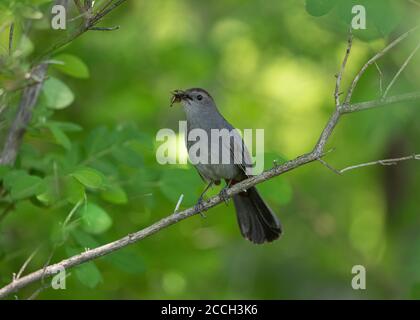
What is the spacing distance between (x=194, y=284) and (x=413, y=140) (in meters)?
3.53

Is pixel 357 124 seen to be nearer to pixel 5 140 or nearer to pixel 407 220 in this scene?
pixel 407 220

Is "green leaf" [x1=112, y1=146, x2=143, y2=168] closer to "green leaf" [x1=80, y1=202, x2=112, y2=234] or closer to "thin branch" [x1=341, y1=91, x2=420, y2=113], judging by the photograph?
"green leaf" [x1=80, y1=202, x2=112, y2=234]

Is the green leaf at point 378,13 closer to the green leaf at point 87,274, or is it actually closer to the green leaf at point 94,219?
the green leaf at point 94,219

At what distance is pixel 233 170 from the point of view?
537 cm

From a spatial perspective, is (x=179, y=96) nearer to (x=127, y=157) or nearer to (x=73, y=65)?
(x=127, y=157)

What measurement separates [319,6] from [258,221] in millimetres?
2190

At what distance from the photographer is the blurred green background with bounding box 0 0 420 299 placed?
13.6ft

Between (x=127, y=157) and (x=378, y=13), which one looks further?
(x=127, y=157)

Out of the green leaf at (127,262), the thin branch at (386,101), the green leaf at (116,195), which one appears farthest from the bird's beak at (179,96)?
the thin branch at (386,101)

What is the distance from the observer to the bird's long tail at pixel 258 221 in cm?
529

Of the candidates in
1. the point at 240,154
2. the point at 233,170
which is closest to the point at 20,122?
the point at 240,154

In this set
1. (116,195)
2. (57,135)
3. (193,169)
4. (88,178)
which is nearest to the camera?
(88,178)

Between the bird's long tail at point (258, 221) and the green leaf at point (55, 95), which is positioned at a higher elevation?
the green leaf at point (55, 95)
